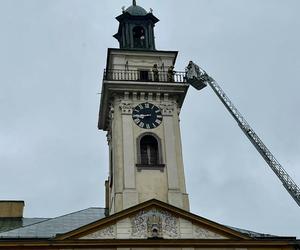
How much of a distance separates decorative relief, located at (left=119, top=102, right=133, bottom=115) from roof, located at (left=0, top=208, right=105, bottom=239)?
6.63 m

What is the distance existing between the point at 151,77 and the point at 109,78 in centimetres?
292

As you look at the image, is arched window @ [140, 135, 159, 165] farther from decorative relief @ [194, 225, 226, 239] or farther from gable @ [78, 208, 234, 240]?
decorative relief @ [194, 225, 226, 239]

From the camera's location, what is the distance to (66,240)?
33.0 m

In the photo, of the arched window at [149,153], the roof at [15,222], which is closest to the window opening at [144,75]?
the arched window at [149,153]

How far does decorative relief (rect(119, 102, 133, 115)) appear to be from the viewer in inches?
1548

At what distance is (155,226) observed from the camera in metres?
34.2

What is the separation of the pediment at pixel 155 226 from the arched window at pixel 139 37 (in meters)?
13.2

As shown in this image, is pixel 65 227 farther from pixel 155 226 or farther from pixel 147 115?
pixel 147 115

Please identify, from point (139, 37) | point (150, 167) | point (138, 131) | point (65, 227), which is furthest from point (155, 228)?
point (139, 37)

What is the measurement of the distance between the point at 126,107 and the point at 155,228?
853cm

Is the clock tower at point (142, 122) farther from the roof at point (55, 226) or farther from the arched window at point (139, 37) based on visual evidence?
the roof at point (55, 226)

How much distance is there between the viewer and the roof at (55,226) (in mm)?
34406

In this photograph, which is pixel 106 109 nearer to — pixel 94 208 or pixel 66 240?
pixel 94 208

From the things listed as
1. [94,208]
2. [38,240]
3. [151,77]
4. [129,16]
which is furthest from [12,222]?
[129,16]
